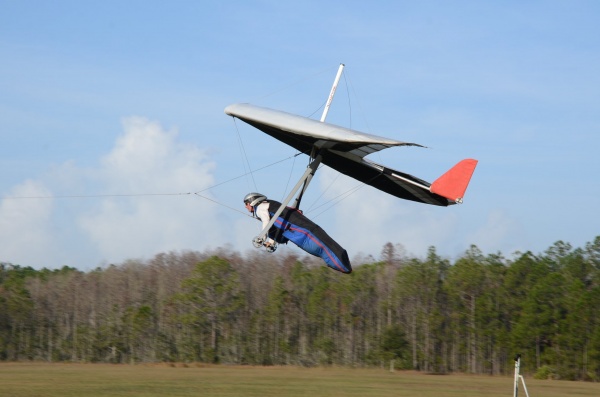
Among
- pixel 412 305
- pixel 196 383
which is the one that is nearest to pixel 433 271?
pixel 412 305

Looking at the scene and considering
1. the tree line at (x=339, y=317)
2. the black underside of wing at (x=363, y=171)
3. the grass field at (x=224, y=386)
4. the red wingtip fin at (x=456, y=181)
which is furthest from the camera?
the tree line at (x=339, y=317)

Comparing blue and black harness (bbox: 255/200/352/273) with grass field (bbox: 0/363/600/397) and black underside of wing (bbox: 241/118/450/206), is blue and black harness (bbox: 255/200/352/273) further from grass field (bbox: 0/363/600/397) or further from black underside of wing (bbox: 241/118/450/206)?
grass field (bbox: 0/363/600/397)

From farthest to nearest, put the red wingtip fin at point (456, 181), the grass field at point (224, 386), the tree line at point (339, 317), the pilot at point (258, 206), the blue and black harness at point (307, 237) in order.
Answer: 1. the tree line at point (339, 317)
2. the grass field at point (224, 386)
3. the pilot at point (258, 206)
4. the red wingtip fin at point (456, 181)
5. the blue and black harness at point (307, 237)

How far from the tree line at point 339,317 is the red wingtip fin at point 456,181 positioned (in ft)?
198

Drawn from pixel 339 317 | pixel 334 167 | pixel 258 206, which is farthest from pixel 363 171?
pixel 339 317

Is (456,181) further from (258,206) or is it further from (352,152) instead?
(258,206)

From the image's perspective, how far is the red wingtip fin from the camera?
20.0m

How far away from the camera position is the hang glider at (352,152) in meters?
20.0

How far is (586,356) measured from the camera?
2928 inches

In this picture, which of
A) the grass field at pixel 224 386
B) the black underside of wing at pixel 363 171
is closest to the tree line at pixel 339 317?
the grass field at pixel 224 386

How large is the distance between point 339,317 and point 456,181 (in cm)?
7528

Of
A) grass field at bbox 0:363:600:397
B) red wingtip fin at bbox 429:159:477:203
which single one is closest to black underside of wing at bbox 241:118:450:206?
red wingtip fin at bbox 429:159:477:203

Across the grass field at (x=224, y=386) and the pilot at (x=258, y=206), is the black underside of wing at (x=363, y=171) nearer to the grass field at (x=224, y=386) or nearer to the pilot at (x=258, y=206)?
the pilot at (x=258, y=206)

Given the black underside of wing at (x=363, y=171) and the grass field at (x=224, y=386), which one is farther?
the grass field at (x=224, y=386)
